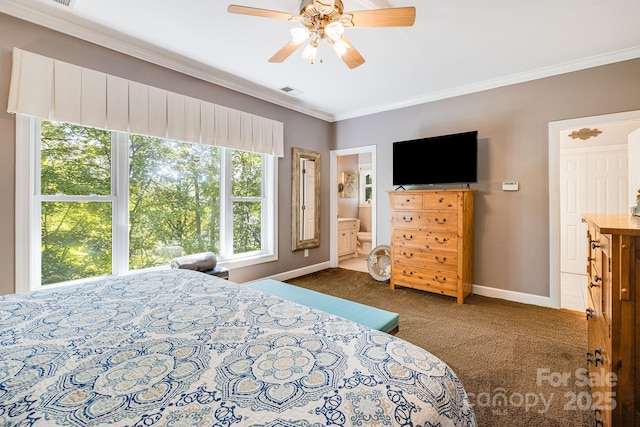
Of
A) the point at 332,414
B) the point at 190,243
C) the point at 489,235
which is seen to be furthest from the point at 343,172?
the point at 332,414

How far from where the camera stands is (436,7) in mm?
2160

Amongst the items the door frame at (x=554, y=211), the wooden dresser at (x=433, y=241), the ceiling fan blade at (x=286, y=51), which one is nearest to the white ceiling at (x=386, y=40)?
the ceiling fan blade at (x=286, y=51)

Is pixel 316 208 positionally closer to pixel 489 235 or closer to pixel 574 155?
pixel 489 235

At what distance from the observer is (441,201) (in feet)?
11.2

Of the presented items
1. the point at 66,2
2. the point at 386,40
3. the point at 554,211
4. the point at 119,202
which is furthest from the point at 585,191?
the point at 66,2

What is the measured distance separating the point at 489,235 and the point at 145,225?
157 inches

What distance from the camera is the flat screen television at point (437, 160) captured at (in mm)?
3447

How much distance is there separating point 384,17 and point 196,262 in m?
2.59

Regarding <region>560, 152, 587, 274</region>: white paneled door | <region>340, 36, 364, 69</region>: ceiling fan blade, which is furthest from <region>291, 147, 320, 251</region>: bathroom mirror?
<region>560, 152, 587, 274</region>: white paneled door

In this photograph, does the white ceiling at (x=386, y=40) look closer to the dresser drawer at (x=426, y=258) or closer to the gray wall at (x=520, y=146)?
the gray wall at (x=520, y=146)

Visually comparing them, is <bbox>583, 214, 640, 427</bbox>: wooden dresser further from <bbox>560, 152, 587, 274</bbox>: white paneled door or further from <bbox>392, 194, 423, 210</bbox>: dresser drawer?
<bbox>560, 152, 587, 274</bbox>: white paneled door

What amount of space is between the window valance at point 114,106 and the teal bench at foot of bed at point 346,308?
192cm

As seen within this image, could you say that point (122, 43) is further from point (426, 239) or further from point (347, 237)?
point (347, 237)

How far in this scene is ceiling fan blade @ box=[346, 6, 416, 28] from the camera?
1712 millimetres
